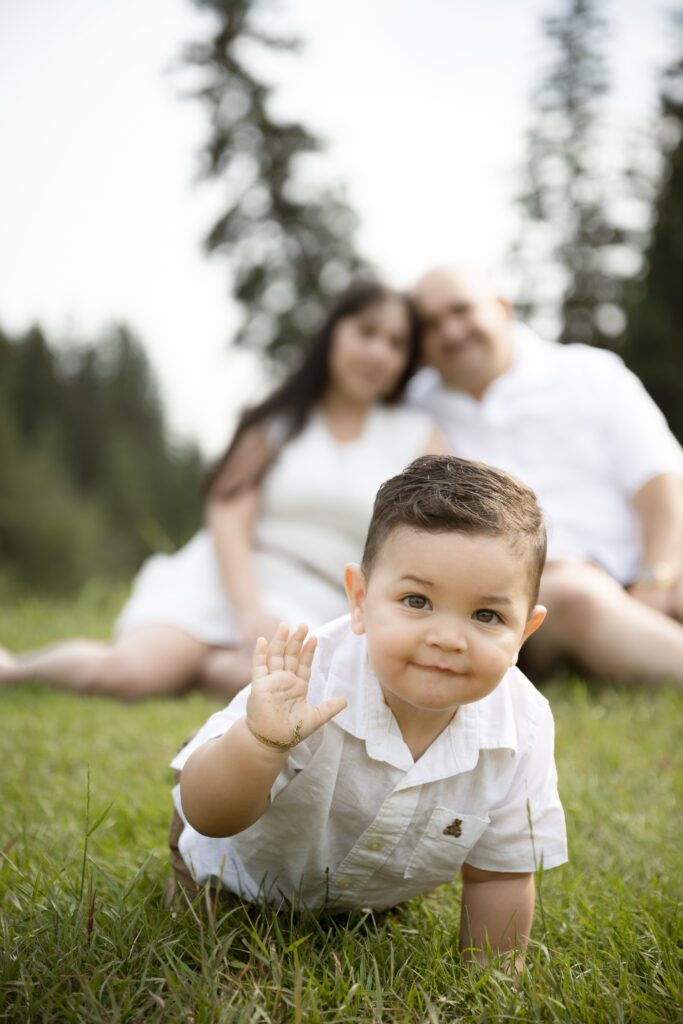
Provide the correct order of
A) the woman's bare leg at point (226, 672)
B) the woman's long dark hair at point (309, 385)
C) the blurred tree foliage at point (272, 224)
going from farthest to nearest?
1. the blurred tree foliage at point (272, 224)
2. the woman's long dark hair at point (309, 385)
3. the woman's bare leg at point (226, 672)

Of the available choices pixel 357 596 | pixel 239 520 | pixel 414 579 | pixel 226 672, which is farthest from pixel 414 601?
pixel 239 520

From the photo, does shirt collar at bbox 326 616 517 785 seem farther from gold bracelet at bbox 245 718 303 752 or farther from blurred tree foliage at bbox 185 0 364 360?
blurred tree foliage at bbox 185 0 364 360

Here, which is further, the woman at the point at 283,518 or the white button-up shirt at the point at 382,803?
the woman at the point at 283,518

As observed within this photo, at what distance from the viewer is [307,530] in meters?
3.88

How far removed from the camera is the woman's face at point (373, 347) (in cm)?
362

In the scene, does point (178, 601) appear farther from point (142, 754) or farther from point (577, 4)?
point (577, 4)

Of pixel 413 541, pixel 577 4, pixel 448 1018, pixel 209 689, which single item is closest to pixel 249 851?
pixel 448 1018

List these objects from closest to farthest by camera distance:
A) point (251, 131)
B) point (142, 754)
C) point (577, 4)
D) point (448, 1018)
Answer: point (448, 1018)
point (142, 754)
point (577, 4)
point (251, 131)

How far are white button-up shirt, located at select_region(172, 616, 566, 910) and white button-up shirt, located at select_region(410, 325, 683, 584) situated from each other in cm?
210

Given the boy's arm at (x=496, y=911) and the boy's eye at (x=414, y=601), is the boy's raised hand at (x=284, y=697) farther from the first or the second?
the boy's arm at (x=496, y=911)

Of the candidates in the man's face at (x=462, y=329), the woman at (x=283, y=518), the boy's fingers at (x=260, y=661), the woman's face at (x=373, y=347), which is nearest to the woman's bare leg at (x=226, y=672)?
the woman at (x=283, y=518)

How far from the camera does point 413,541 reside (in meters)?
1.26

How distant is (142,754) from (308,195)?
9715 mm

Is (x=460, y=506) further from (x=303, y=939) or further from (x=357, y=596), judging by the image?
(x=303, y=939)
